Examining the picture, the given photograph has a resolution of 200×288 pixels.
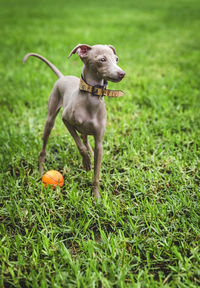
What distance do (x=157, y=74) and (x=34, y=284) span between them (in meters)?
4.60

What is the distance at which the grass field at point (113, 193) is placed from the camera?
1.78 metres

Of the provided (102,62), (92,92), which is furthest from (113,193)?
(102,62)

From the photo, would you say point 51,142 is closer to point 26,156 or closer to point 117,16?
point 26,156

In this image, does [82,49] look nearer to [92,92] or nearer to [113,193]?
[92,92]

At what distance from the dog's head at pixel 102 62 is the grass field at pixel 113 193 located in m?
1.04

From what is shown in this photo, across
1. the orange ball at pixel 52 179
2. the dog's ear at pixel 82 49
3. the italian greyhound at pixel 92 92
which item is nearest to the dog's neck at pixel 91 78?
the italian greyhound at pixel 92 92

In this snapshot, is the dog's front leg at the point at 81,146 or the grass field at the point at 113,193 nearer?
the grass field at the point at 113,193

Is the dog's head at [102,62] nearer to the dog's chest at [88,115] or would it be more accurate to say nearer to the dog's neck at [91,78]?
the dog's neck at [91,78]

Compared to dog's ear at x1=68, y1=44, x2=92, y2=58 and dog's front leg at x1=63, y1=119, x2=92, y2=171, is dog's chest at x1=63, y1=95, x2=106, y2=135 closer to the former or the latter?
dog's front leg at x1=63, y1=119, x2=92, y2=171

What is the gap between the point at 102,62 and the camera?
191 cm

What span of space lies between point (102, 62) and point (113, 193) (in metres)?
1.25

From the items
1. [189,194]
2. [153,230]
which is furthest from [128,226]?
[189,194]

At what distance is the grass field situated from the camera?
178 centimetres

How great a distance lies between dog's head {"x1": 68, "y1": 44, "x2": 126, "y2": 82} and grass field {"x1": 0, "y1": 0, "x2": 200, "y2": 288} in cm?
104
